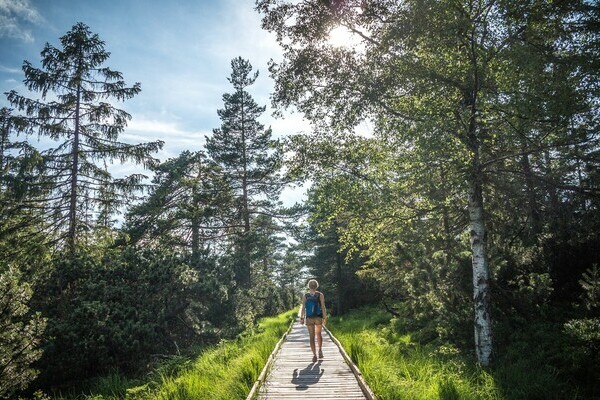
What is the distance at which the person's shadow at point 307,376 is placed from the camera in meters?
7.21

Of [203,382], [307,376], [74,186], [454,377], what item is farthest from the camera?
[74,186]

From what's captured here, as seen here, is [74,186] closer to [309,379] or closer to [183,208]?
[183,208]

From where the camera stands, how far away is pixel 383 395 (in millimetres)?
5965

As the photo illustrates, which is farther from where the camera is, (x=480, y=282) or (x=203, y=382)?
(x=480, y=282)

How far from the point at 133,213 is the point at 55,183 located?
5.57m

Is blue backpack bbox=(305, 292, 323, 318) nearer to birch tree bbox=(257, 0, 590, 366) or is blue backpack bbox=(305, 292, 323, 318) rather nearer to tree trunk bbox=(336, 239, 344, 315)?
birch tree bbox=(257, 0, 590, 366)

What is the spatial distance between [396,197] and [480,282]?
299 cm

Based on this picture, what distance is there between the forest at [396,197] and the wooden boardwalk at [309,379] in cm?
323

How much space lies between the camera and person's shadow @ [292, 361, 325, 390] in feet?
23.6

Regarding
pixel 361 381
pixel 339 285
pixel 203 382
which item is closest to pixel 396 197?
pixel 361 381

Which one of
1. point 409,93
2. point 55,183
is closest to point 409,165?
point 409,93

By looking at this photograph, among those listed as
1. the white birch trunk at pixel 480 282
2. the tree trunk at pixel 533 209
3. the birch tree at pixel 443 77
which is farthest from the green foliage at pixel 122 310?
the tree trunk at pixel 533 209

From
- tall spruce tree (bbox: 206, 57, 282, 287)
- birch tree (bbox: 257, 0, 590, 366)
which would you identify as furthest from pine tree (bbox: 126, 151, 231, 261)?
birch tree (bbox: 257, 0, 590, 366)

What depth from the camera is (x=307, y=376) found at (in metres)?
7.82
